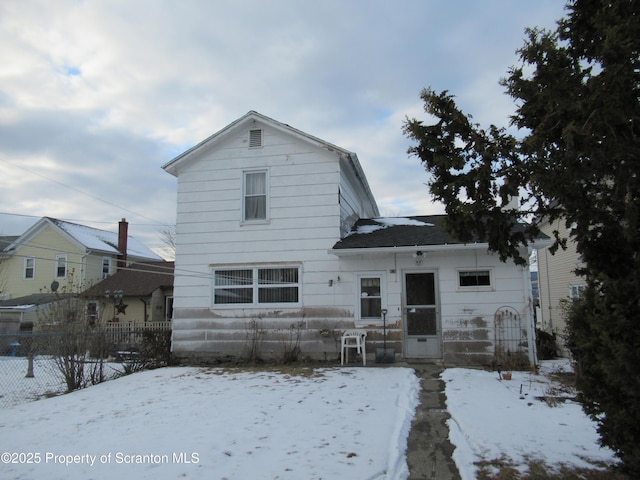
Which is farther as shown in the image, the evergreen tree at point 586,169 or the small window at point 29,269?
the small window at point 29,269

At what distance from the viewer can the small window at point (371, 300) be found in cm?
1055

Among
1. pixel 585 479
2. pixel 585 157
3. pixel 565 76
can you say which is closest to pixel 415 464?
pixel 585 479

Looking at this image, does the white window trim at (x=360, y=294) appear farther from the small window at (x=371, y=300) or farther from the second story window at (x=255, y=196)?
the second story window at (x=255, y=196)

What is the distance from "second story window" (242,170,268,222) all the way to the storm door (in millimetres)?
4118

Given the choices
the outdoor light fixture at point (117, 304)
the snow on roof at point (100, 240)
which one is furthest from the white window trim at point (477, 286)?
the snow on roof at point (100, 240)

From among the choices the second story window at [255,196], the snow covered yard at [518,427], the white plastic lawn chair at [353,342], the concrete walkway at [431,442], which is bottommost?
the concrete walkway at [431,442]

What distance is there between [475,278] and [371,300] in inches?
97.2

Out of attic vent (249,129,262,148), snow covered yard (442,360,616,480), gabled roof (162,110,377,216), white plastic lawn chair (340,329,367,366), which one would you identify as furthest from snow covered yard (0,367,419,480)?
attic vent (249,129,262,148)

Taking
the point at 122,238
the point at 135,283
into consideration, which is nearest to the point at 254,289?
the point at 135,283

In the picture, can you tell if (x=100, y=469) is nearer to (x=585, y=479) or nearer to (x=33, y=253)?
(x=585, y=479)

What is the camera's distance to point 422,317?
1034 centimetres

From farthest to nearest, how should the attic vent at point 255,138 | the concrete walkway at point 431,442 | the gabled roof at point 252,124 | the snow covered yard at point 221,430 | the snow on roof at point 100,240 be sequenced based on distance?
1. the snow on roof at point 100,240
2. the attic vent at point 255,138
3. the gabled roof at point 252,124
4. the snow covered yard at point 221,430
5. the concrete walkway at point 431,442

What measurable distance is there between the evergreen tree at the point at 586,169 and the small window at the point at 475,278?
6058mm

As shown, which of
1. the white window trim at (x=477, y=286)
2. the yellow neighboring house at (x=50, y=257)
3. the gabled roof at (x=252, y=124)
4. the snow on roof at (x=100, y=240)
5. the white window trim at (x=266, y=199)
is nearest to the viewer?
the white window trim at (x=477, y=286)
